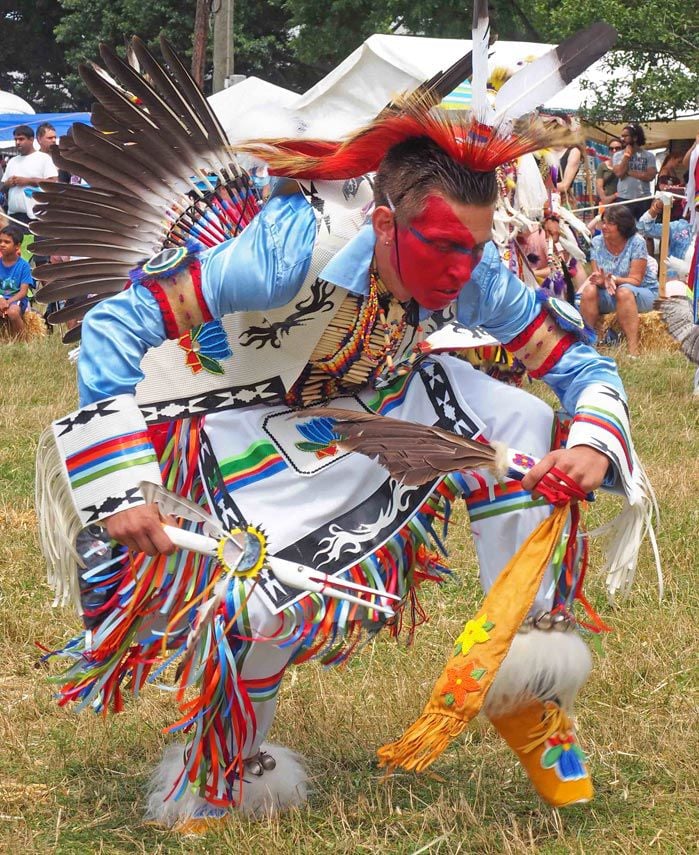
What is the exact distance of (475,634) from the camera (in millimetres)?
2354

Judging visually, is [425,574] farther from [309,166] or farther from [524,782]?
[309,166]

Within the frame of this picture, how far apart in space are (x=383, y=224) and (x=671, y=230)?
368 inches

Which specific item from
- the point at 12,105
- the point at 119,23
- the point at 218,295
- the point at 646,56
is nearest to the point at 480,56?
the point at 218,295

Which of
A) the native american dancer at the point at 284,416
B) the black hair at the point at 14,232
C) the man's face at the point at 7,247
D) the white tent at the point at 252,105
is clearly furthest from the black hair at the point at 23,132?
the native american dancer at the point at 284,416

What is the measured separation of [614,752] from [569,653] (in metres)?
0.59

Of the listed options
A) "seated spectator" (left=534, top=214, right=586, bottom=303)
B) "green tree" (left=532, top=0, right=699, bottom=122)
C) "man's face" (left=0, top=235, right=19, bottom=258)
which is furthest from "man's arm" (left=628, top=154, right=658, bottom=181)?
"man's face" (left=0, top=235, right=19, bottom=258)

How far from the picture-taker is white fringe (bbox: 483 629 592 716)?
237cm

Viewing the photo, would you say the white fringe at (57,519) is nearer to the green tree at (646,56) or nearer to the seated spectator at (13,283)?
the seated spectator at (13,283)

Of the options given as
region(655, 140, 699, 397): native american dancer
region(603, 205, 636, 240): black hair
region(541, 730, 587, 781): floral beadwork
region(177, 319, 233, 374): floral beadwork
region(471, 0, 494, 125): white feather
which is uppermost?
region(471, 0, 494, 125): white feather

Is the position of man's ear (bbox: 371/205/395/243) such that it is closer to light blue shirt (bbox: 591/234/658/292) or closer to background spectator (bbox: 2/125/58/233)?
light blue shirt (bbox: 591/234/658/292)

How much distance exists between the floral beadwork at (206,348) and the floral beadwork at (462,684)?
0.78 meters

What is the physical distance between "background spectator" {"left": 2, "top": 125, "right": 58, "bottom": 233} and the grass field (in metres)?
7.22

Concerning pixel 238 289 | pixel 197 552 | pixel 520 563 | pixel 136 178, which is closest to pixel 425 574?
pixel 520 563

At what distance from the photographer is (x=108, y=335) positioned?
2291mm
